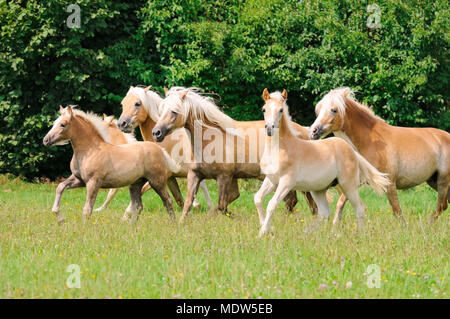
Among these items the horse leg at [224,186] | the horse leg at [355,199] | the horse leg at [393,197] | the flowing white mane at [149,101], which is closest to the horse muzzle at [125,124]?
the flowing white mane at [149,101]

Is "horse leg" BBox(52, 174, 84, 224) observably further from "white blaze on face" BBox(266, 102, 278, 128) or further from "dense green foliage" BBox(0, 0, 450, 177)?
"dense green foliage" BBox(0, 0, 450, 177)

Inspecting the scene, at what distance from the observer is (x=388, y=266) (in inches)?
254

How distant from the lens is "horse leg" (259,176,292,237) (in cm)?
772

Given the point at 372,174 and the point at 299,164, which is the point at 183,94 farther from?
the point at 372,174

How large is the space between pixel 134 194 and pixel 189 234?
2.06m

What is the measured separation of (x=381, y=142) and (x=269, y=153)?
2.09m

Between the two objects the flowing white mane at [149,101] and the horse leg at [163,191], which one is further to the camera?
the flowing white mane at [149,101]

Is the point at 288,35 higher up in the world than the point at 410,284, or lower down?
higher up

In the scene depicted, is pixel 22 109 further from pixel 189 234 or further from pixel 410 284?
pixel 410 284

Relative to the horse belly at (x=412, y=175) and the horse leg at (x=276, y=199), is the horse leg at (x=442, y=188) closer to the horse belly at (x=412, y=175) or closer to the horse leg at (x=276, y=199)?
the horse belly at (x=412, y=175)

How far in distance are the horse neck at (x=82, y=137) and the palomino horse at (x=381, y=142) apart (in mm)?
3271

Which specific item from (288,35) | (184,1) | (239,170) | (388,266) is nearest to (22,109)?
(184,1)

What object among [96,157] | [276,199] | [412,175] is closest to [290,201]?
[412,175]

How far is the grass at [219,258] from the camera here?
5.64 metres
